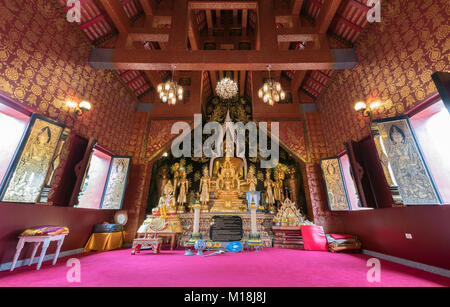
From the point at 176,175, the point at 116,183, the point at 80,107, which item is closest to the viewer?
the point at 80,107

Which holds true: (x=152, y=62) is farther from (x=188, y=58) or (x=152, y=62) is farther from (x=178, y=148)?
(x=178, y=148)

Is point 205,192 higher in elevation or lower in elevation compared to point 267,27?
lower

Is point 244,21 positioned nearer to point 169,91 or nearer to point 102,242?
point 169,91

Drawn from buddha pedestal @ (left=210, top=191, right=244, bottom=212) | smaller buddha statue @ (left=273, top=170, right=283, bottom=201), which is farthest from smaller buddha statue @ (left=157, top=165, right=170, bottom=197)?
smaller buddha statue @ (left=273, top=170, right=283, bottom=201)

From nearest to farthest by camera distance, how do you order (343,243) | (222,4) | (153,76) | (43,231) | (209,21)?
(43,231), (343,243), (222,4), (153,76), (209,21)

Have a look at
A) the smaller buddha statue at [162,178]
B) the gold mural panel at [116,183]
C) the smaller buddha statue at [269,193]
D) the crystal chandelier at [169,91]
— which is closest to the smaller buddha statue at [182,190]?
the smaller buddha statue at [162,178]

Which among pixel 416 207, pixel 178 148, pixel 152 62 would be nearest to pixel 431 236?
pixel 416 207

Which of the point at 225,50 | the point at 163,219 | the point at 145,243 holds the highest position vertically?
the point at 225,50

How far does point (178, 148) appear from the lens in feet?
31.7

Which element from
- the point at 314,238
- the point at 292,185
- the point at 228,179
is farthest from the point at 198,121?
the point at 314,238

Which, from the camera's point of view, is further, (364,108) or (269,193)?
(269,193)

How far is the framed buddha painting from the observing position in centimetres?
314

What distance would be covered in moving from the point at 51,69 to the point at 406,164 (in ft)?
26.6

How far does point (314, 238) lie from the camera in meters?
5.09
